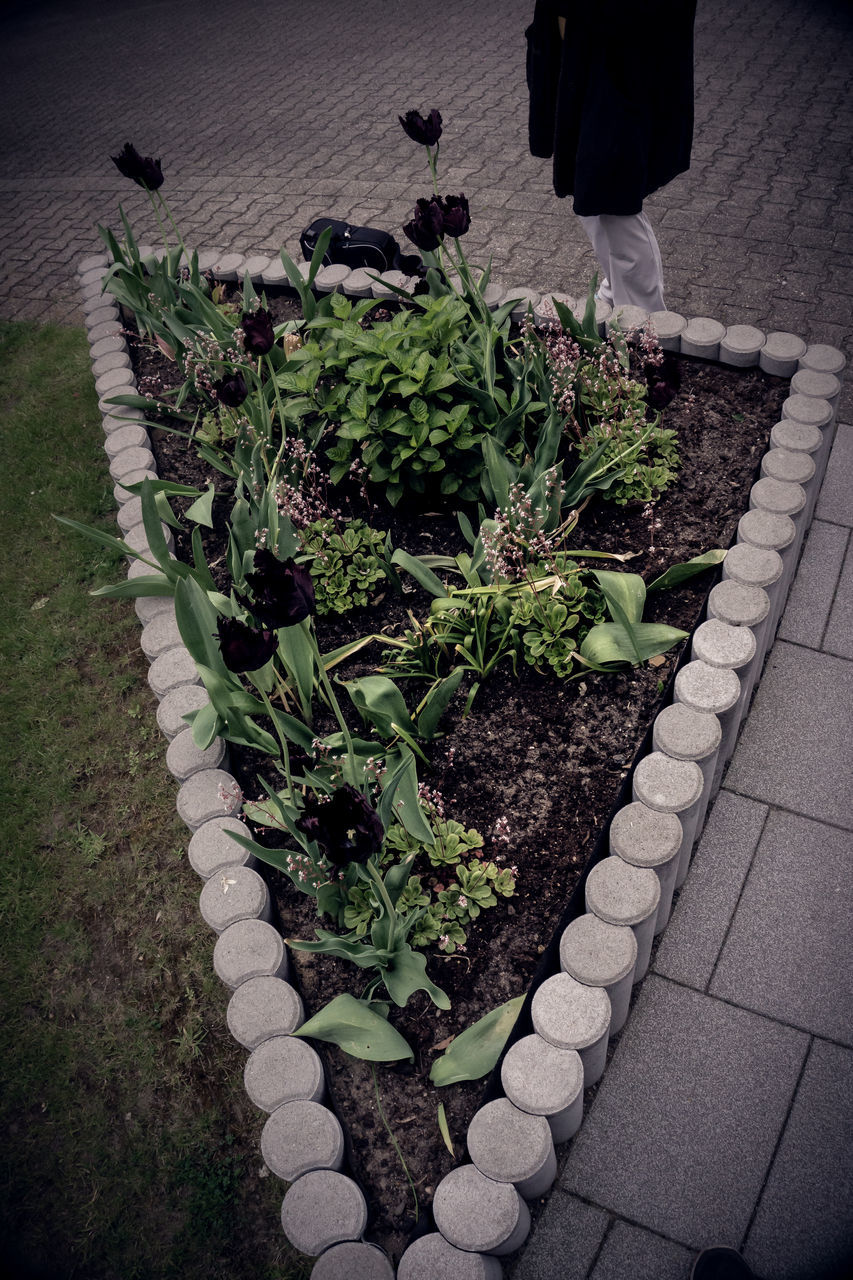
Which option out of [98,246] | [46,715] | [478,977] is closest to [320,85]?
[98,246]

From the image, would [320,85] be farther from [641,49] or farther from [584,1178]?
[584,1178]

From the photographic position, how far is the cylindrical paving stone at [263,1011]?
76.2 inches

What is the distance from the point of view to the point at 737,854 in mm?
2406

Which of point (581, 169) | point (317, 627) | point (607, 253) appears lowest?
point (317, 627)

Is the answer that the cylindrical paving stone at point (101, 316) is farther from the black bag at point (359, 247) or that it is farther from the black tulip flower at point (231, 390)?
the black tulip flower at point (231, 390)

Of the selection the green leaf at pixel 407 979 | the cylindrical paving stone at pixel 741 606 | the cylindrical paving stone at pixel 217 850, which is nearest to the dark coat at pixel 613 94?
the cylindrical paving stone at pixel 741 606

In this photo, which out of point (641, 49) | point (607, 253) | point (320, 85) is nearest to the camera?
point (641, 49)

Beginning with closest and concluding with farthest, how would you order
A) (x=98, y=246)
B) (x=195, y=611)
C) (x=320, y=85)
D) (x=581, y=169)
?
(x=195, y=611)
(x=581, y=169)
(x=98, y=246)
(x=320, y=85)

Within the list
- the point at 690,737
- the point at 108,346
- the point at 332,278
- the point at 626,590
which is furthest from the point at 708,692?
the point at 108,346

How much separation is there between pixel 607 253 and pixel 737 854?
2.40 m

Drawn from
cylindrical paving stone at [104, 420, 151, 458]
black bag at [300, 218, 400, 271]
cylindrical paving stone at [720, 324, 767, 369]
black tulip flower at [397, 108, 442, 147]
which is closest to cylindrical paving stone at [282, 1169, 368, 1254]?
cylindrical paving stone at [104, 420, 151, 458]

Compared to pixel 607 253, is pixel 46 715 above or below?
below

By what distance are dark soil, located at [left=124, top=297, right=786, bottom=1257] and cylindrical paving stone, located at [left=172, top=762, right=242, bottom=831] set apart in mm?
128

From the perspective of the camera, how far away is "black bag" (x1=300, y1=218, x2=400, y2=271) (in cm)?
397
